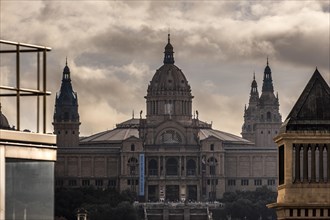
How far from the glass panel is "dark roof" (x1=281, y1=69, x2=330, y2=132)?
15.6 meters

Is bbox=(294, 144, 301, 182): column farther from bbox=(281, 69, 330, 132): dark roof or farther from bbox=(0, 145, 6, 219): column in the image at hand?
bbox=(0, 145, 6, 219): column

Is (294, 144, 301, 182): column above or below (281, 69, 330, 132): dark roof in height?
below

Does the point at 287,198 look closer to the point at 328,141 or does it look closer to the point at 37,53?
the point at 328,141

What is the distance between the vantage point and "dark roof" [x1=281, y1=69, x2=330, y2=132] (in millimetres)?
41969

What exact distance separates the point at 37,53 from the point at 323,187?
15347 millimetres

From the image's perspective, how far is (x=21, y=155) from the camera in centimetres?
2698

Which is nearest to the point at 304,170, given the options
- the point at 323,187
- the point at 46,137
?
the point at 323,187

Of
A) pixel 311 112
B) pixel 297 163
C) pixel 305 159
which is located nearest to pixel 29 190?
pixel 305 159

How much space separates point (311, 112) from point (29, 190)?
16565 millimetres

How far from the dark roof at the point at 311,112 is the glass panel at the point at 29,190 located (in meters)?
15.6

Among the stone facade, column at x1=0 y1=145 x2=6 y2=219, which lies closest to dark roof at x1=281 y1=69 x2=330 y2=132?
the stone facade

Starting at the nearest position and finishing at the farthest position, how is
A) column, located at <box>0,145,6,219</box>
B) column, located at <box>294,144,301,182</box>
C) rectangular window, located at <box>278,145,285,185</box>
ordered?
column, located at <box>0,145,6,219</box> < column, located at <box>294,144,301,182</box> < rectangular window, located at <box>278,145,285,185</box>

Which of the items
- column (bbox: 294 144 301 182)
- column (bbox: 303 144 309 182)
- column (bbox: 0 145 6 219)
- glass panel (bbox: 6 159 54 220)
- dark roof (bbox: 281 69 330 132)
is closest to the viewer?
column (bbox: 0 145 6 219)

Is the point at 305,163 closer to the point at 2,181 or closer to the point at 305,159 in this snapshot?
the point at 305,159
